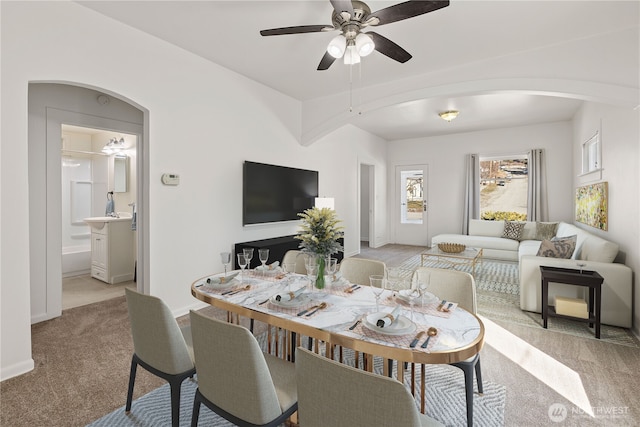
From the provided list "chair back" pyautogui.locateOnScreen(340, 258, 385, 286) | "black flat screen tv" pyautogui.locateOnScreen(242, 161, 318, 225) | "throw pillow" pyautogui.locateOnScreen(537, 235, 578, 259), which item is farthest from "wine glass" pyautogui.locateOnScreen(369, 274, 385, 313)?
"throw pillow" pyautogui.locateOnScreen(537, 235, 578, 259)

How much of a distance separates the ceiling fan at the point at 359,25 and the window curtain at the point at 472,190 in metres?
5.56

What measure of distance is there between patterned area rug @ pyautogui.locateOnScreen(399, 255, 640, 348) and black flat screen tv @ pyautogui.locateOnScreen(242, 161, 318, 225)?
2.15 m

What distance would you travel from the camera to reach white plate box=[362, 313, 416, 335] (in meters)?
1.34

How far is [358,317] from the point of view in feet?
5.07

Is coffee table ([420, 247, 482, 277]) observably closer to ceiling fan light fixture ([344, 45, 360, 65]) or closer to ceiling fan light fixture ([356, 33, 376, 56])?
ceiling fan light fixture ([344, 45, 360, 65])

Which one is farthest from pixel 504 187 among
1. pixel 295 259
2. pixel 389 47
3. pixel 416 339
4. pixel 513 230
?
pixel 416 339

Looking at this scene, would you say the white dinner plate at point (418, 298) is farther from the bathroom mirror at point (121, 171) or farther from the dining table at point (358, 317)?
the bathroom mirror at point (121, 171)

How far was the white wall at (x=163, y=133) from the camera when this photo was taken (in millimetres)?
2219

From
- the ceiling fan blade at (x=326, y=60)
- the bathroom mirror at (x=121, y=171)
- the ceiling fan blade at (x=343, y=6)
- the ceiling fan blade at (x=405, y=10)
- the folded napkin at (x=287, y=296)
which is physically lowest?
the folded napkin at (x=287, y=296)

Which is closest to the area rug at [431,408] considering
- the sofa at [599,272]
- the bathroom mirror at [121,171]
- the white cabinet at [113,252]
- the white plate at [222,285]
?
the white plate at [222,285]

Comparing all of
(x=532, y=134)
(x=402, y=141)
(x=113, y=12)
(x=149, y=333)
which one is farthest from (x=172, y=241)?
(x=532, y=134)

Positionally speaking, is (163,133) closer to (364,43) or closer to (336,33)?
(336,33)

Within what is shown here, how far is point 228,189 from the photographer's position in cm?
393

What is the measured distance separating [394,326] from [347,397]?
0.53 m
